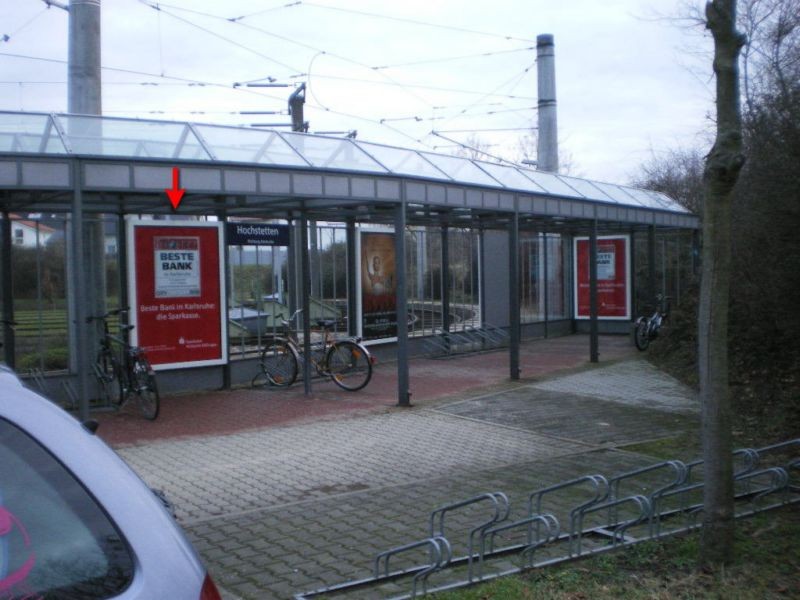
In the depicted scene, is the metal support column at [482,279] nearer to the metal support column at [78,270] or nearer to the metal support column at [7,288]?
the metal support column at [7,288]

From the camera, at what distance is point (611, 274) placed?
73.3 feet

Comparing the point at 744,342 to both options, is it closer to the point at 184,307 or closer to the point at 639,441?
the point at 639,441

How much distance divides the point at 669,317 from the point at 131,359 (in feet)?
41.1

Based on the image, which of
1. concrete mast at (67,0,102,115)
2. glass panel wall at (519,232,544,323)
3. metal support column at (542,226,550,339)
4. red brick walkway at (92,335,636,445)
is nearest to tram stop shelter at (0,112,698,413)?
red brick walkway at (92,335,636,445)

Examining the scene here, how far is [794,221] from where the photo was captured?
10203mm

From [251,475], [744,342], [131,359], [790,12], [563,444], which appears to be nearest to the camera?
[251,475]

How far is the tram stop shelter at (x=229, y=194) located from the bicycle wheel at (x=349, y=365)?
3.33 ft

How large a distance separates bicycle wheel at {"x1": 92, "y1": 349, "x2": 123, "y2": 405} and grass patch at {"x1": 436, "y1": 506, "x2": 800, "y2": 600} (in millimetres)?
7490

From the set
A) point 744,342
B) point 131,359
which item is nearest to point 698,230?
point 744,342

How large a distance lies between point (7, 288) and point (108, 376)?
1678mm

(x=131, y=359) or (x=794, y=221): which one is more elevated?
(x=794, y=221)

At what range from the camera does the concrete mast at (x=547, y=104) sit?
2580 centimetres

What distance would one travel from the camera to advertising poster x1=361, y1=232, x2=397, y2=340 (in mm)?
16422

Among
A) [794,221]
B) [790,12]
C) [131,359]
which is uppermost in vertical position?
[790,12]
